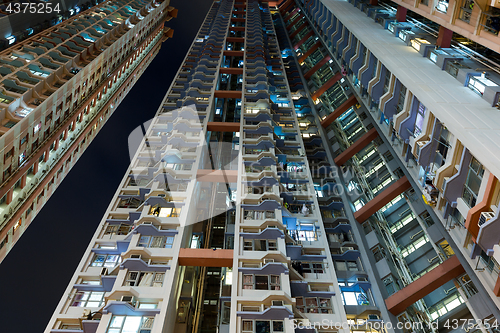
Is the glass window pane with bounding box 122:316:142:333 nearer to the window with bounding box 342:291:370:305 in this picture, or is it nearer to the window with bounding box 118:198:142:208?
the window with bounding box 118:198:142:208

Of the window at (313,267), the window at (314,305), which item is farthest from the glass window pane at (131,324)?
the window at (313,267)

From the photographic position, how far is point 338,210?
1617 inches

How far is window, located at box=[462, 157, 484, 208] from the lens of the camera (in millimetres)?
21944

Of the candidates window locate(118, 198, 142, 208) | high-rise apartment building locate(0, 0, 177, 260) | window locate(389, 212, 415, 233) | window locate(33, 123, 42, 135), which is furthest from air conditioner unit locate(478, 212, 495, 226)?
window locate(33, 123, 42, 135)

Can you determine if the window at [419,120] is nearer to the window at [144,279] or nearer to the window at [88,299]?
the window at [144,279]

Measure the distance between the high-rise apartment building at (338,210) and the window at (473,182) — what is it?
0.07 metres

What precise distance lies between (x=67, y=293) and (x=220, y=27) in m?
74.5

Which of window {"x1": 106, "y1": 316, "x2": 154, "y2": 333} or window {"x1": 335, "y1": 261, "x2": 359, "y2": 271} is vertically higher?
window {"x1": 106, "y1": 316, "x2": 154, "y2": 333}

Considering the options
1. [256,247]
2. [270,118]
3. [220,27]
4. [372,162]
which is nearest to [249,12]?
[220,27]

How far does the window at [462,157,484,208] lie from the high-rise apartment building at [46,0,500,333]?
0.07 m

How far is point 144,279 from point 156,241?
439cm

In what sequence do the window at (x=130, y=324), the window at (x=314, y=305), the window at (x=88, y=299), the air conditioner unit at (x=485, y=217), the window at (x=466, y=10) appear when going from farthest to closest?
the window at (x=88, y=299) < the window at (x=314, y=305) < the window at (x=466, y=10) < the window at (x=130, y=324) < the air conditioner unit at (x=485, y=217)

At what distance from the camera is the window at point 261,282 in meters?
29.0

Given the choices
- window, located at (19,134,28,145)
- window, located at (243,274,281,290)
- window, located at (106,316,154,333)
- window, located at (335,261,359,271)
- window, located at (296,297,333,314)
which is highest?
Answer: window, located at (19,134,28,145)
